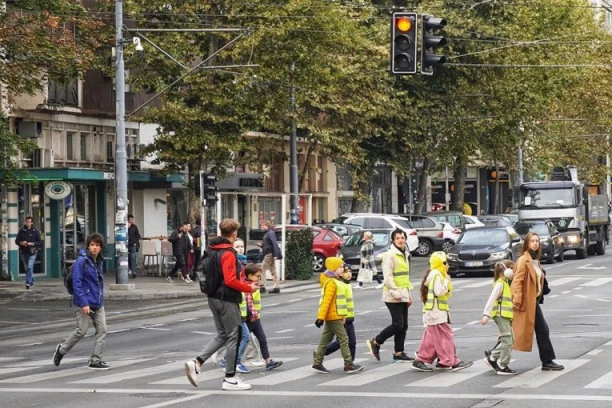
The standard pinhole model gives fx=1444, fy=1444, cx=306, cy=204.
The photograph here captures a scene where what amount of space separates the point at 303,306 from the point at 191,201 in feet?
43.3

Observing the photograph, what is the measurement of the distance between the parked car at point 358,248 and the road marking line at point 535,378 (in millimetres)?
24104

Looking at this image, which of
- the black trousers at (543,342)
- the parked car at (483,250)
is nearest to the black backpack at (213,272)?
the black trousers at (543,342)

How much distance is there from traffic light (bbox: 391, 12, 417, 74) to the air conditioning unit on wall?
890 inches

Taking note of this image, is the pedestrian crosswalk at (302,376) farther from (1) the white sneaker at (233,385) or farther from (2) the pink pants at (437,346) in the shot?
(1) the white sneaker at (233,385)

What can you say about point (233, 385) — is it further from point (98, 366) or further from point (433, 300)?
point (98, 366)

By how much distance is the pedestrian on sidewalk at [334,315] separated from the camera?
17.7 m

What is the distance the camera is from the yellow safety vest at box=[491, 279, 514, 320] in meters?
17.5

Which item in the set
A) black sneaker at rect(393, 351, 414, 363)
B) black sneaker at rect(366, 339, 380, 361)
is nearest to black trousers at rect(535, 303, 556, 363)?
black sneaker at rect(393, 351, 414, 363)

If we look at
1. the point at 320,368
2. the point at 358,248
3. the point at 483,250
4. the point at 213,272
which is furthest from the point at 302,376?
the point at 358,248

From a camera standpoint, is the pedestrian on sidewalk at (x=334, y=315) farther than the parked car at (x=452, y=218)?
No

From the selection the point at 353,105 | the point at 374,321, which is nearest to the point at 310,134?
the point at 353,105

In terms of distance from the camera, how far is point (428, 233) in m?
56.6

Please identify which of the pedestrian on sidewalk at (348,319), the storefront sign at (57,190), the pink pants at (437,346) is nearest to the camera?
the pink pants at (437,346)

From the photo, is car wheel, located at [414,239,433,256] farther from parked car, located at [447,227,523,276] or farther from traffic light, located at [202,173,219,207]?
traffic light, located at [202,173,219,207]
